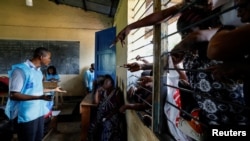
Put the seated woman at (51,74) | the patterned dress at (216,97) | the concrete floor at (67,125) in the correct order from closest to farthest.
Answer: the patterned dress at (216,97)
the concrete floor at (67,125)
the seated woman at (51,74)

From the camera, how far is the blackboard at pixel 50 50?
6.27m

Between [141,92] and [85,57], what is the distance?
5.02 metres

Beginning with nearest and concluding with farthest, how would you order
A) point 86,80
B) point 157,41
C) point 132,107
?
point 157,41
point 132,107
point 86,80

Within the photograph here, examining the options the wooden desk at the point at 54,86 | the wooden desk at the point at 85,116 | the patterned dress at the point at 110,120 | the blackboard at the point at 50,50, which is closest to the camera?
the patterned dress at the point at 110,120

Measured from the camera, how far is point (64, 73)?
656 centimetres

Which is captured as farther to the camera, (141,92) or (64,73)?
(64,73)

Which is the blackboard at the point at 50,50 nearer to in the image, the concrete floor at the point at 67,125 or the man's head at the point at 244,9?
the concrete floor at the point at 67,125

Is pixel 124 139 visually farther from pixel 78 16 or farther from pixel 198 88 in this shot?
pixel 78 16

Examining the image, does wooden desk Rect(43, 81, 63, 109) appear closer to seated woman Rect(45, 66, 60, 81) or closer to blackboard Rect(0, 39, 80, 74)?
seated woman Rect(45, 66, 60, 81)

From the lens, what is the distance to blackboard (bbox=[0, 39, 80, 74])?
20.6 ft

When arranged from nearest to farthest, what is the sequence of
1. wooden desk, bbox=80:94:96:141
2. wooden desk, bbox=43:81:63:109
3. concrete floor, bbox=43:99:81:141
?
wooden desk, bbox=80:94:96:141, concrete floor, bbox=43:99:81:141, wooden desk, bbox=43:81:63:109

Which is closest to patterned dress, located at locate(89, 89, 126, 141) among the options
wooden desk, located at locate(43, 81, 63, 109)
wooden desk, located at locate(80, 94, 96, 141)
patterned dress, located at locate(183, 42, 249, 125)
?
wooden desk, located at locate(80, 94, 96, 141)

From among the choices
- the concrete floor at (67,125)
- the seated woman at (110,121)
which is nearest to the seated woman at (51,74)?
the concrete floor at (67,125)

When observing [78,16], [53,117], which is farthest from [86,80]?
[53,117]
